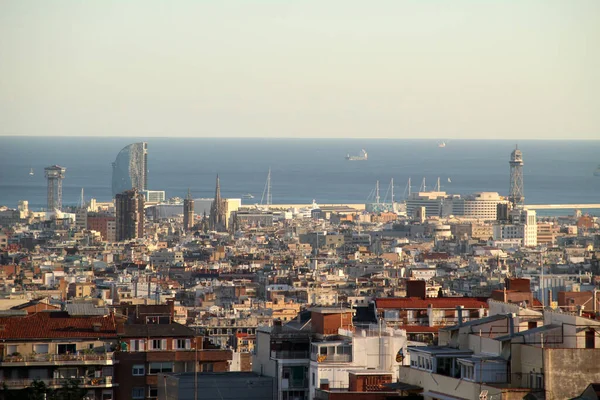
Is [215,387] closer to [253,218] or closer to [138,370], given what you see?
[138,370]

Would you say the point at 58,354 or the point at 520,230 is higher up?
the point at 520,230

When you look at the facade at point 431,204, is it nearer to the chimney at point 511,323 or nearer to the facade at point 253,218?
the facade at point 253,218

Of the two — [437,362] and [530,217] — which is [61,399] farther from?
[530,217]

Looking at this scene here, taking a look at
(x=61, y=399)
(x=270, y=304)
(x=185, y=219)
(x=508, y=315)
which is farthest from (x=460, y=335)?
(x=185, y=219)

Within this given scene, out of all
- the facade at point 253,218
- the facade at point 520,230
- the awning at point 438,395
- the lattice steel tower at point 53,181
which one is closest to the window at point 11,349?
the awning at point 438,395

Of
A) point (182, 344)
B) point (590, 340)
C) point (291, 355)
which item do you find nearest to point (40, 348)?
point (182, 344)
